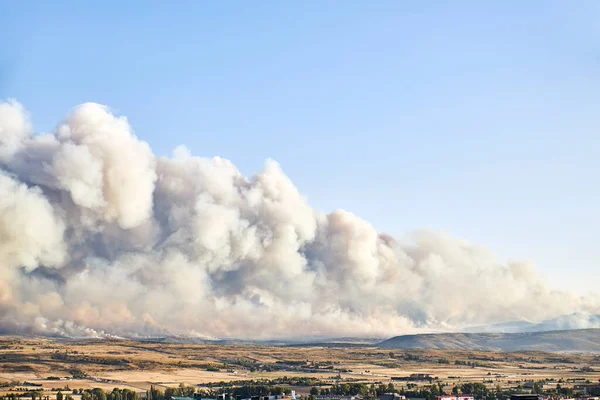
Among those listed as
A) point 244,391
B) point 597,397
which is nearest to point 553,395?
point 597,397

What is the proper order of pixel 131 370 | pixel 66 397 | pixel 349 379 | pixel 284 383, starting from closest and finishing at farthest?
pixel 66 397
pixel 284 383
pixel 349 379
pixel 131 370

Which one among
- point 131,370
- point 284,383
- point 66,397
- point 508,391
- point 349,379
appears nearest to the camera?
point 66,397

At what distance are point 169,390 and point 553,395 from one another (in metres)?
63.4

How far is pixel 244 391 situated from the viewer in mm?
143750

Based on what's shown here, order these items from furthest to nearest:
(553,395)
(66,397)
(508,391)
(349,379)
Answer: (349,379), (508,391), (553,395), (66,397)

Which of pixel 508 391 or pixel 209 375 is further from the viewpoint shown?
pixel 209 375

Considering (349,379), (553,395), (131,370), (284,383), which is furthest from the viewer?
(131,370)

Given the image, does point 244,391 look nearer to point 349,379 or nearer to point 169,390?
point 169,390

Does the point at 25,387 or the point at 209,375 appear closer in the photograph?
the point at 25,387

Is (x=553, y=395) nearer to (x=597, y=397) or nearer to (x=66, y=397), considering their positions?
(x=597, y=397)

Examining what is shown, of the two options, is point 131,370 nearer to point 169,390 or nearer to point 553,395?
point 169,390

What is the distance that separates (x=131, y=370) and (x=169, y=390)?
58254 mm

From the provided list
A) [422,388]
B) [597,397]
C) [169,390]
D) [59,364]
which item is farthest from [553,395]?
[59,364]

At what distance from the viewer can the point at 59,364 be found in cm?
19862
